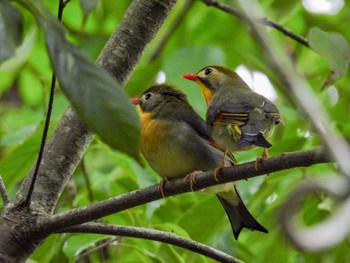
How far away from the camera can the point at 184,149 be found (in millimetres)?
3305

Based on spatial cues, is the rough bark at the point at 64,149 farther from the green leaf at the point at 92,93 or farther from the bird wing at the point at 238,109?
the green leaf at the point at 92,93

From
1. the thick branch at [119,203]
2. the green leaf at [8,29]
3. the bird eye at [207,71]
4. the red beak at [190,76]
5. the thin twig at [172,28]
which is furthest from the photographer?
the thin twig at [172,28]

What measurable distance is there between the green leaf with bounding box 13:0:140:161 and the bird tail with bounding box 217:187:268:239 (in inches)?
74.0

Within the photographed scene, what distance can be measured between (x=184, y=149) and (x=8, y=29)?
6.68 feet

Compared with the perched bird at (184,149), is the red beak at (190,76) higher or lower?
higher

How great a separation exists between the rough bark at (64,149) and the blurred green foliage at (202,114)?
24 centimetres

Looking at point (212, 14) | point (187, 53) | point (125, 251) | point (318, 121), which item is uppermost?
point (212, 14)

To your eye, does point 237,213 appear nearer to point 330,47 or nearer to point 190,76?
point 190,76

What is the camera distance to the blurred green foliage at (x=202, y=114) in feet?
9.05

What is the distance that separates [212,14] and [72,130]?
1.98 m

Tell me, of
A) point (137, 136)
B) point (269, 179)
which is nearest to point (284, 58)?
point (137, 136)

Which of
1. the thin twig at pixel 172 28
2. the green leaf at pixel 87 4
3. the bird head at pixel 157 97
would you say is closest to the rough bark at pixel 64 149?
the green leaf at pixel 87 4

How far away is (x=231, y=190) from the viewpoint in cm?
326

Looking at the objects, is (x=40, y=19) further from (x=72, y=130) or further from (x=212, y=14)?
(x=212, y=14)
